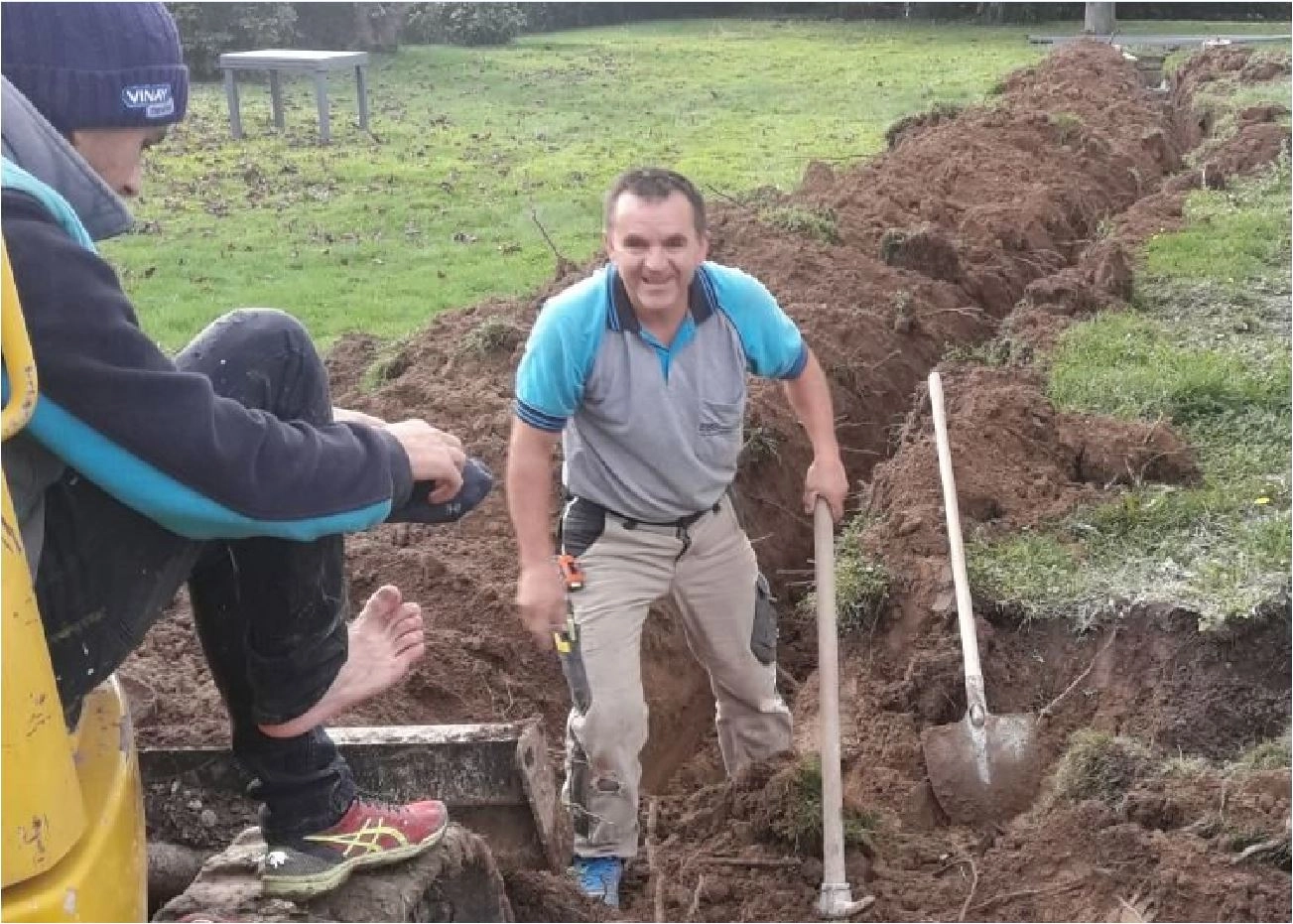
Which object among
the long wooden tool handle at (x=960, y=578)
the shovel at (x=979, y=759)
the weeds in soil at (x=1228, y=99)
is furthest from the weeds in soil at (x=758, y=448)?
the weeds in soil at (x=1228, y=99)

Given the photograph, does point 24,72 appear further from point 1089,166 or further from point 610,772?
point 1089,166

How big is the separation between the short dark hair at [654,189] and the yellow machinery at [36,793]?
226 cm

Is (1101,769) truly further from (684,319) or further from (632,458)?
(684,319)

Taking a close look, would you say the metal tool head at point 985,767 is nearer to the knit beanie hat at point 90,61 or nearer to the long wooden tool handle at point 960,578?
the long wooden tool handle at point 960,578

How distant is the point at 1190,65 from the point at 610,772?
17.5 meters

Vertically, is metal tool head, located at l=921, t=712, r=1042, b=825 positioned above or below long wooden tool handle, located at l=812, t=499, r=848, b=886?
below

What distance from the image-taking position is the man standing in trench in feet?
13.3

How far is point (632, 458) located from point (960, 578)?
1.59m

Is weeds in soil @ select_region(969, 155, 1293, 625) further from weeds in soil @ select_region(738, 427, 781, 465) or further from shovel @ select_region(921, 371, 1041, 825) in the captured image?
weeds in soil @ select_region(738, 427, 781, 465)

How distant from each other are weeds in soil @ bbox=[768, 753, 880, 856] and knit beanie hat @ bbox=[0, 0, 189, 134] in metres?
2.84

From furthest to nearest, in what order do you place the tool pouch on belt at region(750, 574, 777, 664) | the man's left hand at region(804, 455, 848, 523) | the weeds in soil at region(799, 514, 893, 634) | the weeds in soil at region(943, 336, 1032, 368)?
the weeds in soil at region(943, 336, 1032, 368), the weeds in soil at region(799, 514, 893, 634), the tool pouch on belt at region(750, 574, 777, 664), the man's left hand at region(804, 455, 848, 523)

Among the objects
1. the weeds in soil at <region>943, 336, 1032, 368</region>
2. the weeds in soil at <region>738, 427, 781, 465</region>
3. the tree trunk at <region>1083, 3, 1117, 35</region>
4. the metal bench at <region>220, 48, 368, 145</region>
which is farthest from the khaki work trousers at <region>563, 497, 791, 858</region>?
the tree trunk at <region>1083, 3, 1117, 35</region>

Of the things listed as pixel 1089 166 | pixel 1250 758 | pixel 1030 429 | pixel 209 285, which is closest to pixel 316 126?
pixel 209 285

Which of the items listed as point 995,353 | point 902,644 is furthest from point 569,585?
point 995,353
